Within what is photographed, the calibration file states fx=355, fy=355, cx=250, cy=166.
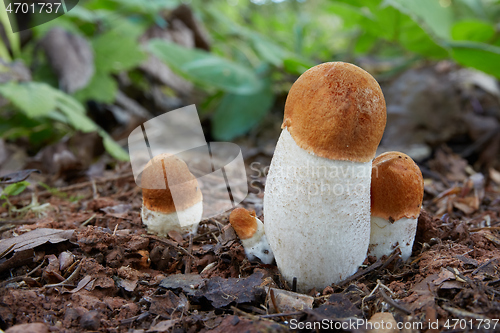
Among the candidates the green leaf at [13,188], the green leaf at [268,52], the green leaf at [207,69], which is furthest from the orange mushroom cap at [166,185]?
the green leaf at [268,52]

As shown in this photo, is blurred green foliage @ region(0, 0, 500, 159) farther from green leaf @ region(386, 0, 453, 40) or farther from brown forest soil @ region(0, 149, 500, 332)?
Answer: brown forest soil @ region(0, 149, 500, 332)

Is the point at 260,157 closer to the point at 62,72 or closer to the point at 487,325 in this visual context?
the point at 62,72

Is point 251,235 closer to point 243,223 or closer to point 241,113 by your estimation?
point 243,223

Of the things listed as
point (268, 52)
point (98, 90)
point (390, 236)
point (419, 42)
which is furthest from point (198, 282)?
point (419, 42)

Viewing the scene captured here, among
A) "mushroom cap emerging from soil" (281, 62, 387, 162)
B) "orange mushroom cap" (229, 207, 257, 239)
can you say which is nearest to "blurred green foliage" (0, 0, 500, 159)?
"orange mushroom cap" (229, 207, 257, 239)

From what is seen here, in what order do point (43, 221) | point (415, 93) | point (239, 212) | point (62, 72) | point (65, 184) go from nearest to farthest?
1. point (239, 212)
2. point (43, 221)
3. point (65, 184)
4. point (62, 72)
5. point (415, 93)

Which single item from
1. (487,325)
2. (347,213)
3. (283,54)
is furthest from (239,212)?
(283,54)
